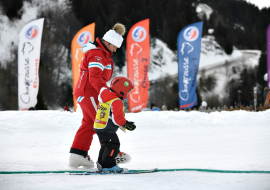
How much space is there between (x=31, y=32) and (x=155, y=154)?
36.8ft

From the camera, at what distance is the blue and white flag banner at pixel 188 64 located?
13375 millimetres

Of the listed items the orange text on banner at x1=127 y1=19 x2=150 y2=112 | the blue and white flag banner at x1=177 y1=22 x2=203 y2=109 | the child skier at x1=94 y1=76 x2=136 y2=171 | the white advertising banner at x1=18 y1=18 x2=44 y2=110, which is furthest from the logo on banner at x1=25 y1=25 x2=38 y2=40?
the child skier at x1=94 y1=76 x2=136 y2=171

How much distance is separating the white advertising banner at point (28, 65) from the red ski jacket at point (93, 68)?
33.8ft

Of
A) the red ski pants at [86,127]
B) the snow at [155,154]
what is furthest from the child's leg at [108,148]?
the red ski pants at [86,127]

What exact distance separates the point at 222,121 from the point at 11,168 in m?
5.93

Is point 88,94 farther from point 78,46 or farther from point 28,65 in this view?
point 78,46

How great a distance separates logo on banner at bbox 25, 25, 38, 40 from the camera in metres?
13.7

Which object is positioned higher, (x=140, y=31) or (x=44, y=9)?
(x=44, y=9)

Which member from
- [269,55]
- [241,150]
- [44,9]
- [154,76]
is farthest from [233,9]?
[241,150]

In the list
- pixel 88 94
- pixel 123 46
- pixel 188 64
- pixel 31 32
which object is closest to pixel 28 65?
pixel 31 32

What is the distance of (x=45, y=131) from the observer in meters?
7.00

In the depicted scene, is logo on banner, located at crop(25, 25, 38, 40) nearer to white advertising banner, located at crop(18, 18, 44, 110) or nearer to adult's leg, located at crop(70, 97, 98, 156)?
white advertising banner, located at crop(18, 18, 44, 110)

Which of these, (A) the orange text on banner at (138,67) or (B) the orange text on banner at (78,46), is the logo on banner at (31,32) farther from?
(A) the orange text on banner at (138,67)

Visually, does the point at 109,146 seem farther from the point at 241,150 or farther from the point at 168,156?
the point at 241,150
